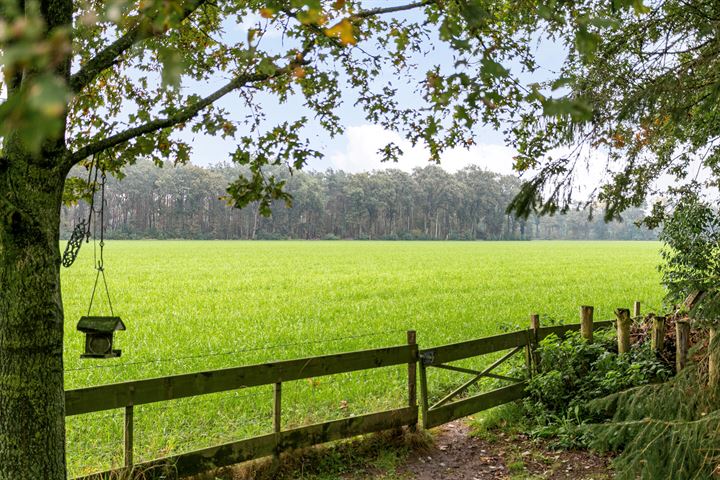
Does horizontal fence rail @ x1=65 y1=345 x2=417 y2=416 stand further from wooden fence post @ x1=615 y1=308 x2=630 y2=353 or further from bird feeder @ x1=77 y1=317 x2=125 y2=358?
wooden fence post @ x1=615 y1=308 x2=630 y2=353

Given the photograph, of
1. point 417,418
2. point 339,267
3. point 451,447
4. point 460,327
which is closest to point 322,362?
point 417,418

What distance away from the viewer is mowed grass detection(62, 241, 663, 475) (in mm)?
7770

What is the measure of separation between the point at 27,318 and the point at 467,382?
5527mm

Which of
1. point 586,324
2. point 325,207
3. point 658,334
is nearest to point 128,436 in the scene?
point 586,324

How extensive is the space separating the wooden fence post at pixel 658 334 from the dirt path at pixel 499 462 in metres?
2.05

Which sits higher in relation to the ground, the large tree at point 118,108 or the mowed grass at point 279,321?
the large tree at point 118,108

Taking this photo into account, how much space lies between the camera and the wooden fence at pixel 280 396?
194 inches

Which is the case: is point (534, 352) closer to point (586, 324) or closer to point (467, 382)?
point (586, 324)

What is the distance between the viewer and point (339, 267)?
37312mm

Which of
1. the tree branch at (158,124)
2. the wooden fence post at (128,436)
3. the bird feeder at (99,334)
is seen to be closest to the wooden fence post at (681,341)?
the tree branch at (158,124)

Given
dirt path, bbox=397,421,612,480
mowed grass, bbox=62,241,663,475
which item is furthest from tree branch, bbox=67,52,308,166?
dirt path, bbox=397,421,612,480

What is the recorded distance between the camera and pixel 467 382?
7273 mm

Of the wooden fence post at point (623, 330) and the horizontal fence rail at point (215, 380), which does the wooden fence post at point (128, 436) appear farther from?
the wooden fence post at point (623, 330)

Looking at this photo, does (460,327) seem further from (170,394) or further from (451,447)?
(170,394)
